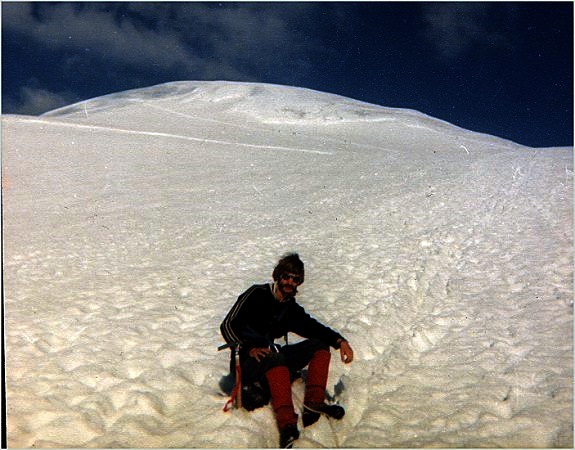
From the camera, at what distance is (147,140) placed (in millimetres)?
25438

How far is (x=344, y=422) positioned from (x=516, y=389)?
197 cm

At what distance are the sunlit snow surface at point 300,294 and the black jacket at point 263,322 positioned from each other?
71cm

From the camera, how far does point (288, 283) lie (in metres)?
4.07

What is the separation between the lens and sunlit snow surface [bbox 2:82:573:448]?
4.07m

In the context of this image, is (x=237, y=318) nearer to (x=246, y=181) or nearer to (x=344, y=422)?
(x=344, y=422)

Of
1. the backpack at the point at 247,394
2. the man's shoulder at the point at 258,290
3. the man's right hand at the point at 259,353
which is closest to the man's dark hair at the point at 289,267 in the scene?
the man's shoulder at the point at 258,290

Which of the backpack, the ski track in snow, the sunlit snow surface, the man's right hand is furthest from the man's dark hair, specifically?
the ski track in snow

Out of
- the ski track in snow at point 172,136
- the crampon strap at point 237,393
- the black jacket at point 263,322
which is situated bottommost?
Answer: the crampon strap at point 237,393

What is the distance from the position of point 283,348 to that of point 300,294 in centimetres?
311

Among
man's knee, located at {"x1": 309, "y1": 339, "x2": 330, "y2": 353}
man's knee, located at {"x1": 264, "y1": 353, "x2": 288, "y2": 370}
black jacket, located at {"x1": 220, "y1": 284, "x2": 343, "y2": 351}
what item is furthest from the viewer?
man's knee, located at {"x1": 309, "y1": 339, "x2": 330, "y2": 353}

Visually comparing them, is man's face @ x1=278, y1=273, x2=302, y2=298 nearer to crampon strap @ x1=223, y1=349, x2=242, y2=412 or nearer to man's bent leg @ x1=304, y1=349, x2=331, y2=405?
man's bent leg @ x1=304, y1=349, x2=331, y2=405

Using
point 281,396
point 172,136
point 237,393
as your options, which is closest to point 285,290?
point 281,396

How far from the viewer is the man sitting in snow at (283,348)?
12.4 feet

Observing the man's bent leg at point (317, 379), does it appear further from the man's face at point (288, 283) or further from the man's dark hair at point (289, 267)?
the man's dark hair at point (289, 267)
